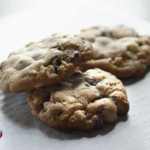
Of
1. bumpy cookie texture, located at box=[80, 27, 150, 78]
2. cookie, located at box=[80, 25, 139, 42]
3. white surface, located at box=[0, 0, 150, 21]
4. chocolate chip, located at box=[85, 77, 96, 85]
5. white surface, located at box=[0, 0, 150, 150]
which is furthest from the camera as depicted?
white surface, located at box=[0, 0, 150, 21]

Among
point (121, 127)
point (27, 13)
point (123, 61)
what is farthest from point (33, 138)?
point (27, 13)

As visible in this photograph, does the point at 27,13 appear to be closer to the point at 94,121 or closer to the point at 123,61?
the point at 123,61

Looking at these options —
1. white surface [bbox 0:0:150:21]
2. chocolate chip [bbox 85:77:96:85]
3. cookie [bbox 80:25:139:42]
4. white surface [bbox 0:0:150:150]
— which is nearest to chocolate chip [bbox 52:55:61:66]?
chocolate chip [bbox 85:77:96:85]

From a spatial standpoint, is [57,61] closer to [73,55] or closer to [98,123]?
[73,55]

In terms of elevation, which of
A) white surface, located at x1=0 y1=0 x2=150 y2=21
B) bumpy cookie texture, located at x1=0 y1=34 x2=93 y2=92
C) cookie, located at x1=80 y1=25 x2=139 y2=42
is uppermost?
bumpy cookie texture, located at x1=0 y1=34 x2=93 y2=92

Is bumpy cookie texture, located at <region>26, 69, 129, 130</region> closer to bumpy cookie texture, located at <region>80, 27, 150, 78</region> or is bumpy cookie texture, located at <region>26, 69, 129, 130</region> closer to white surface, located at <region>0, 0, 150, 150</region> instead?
white surface, located at <region>0, 0, 150, 150</region>

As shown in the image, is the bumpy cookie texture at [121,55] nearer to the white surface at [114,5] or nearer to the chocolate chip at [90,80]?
the chocolate chip at [90,80]

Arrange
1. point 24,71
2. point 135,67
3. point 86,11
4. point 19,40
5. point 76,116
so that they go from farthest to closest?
point 86,11
point 19,40
point 135,67
point 24,71
point 76,116
